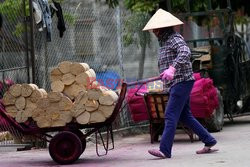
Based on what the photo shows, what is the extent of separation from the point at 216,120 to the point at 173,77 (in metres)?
3.99

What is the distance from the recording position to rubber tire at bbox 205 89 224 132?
1202 centimetres

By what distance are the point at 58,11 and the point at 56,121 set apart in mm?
3296

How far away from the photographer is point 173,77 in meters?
8.46

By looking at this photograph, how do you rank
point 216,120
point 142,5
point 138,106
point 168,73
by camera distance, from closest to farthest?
point 168,73 < point 138,106 < point 216,120 < point 142,5

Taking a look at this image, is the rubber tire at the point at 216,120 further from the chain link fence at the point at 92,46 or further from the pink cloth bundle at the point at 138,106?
→ the chain link fence at the point at 92,46

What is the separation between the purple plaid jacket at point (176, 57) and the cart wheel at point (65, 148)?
1.50 meters

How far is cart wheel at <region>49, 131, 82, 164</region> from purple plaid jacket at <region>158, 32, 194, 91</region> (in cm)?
150

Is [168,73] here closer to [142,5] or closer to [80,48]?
[80,48]

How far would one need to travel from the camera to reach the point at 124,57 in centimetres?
1363

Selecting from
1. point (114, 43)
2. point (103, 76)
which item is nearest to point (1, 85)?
point (103, 76)

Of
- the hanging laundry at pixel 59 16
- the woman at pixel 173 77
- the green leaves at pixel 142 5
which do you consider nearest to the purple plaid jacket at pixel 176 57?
the woman at pixel 173 77

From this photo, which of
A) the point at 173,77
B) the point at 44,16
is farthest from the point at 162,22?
the point at 44,16

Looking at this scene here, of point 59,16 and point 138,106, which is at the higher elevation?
point 59,16

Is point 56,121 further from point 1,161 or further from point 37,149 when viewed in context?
point 37,149
